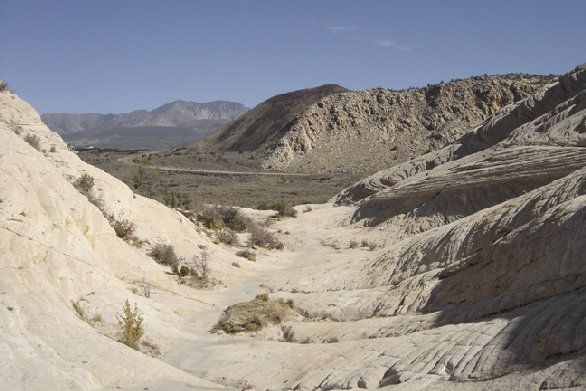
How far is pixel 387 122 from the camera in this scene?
74.6 meters

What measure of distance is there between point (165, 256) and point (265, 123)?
257 ft

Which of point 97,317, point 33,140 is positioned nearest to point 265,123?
point 33,140

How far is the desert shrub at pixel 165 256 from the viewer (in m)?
17.3

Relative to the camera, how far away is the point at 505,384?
5930 mm

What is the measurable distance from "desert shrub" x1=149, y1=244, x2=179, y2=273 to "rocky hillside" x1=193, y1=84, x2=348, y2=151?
6200 cm

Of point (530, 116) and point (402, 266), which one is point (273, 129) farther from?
point (402, 266)

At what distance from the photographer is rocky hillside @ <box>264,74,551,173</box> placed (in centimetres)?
6912

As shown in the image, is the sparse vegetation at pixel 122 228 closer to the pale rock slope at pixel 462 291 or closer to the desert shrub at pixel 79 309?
the pale rock slope at pixel 462 291

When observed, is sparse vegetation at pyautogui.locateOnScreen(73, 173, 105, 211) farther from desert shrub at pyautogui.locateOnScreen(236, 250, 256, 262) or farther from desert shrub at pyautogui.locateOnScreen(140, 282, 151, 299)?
desert shrub at pyautogui.locateOnScreen(236, 250, 256, 262)

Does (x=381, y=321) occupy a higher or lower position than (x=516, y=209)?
lower

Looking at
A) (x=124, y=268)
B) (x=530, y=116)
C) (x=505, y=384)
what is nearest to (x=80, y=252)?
(x=124, y=268)

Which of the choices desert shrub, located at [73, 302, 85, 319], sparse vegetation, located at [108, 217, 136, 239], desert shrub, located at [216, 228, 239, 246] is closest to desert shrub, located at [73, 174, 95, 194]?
sparse vegetation, located at [108, 217, 136, 239]

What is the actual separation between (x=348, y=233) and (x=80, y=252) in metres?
16.5

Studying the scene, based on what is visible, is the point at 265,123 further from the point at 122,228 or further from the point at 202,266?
the point at 122,228
